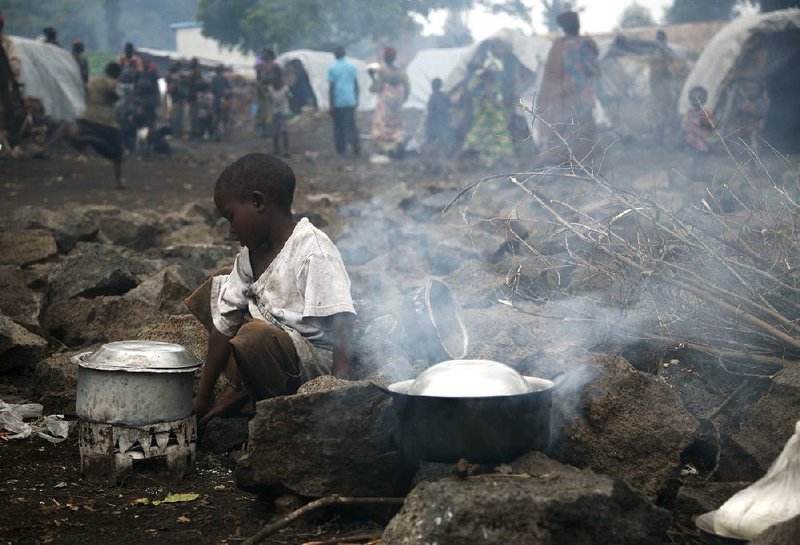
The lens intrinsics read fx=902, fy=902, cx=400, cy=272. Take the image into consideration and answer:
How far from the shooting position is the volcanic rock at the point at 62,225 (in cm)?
702

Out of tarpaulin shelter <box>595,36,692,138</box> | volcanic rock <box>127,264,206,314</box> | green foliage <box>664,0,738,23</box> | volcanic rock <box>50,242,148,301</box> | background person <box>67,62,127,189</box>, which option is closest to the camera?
volcanic rock <box>127,264,206,314</box>

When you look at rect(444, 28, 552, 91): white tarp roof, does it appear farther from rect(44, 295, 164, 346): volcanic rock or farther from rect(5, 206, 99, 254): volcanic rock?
rect(44, 295, 164, 346): volcanic rock

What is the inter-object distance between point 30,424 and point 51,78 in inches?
623

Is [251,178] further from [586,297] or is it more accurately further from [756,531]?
[756,531]

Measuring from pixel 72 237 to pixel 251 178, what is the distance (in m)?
4.05

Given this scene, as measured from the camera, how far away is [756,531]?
2252 millimetres

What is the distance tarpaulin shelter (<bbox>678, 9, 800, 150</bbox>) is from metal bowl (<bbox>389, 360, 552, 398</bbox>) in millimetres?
9414

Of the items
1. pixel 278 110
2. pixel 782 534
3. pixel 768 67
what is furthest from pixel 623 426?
pixel 278 110

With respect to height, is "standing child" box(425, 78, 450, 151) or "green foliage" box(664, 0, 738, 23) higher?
"green foliage" box(664, 0, 738, 23)

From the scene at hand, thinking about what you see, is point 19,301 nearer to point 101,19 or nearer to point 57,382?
point 57,382

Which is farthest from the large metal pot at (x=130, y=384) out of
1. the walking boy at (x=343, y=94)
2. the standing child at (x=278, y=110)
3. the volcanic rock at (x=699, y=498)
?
the standing child at (x=278, y=110)

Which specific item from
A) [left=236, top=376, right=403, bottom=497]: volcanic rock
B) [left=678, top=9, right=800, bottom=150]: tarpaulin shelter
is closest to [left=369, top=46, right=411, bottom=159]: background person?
[left=678, top=9, right=800, bottom=150]: tarpaulin shelter

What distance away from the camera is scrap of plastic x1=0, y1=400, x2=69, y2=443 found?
3.69 m

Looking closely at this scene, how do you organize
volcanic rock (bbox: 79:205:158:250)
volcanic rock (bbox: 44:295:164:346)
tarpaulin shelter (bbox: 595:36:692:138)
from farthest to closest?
1. tarpaulin shelter (bbox: 595:36:692:138)
2. volcanic rock (bbox: 79:205:158:250)
3. volcanic rock (bbox: 44:295:164:346)
